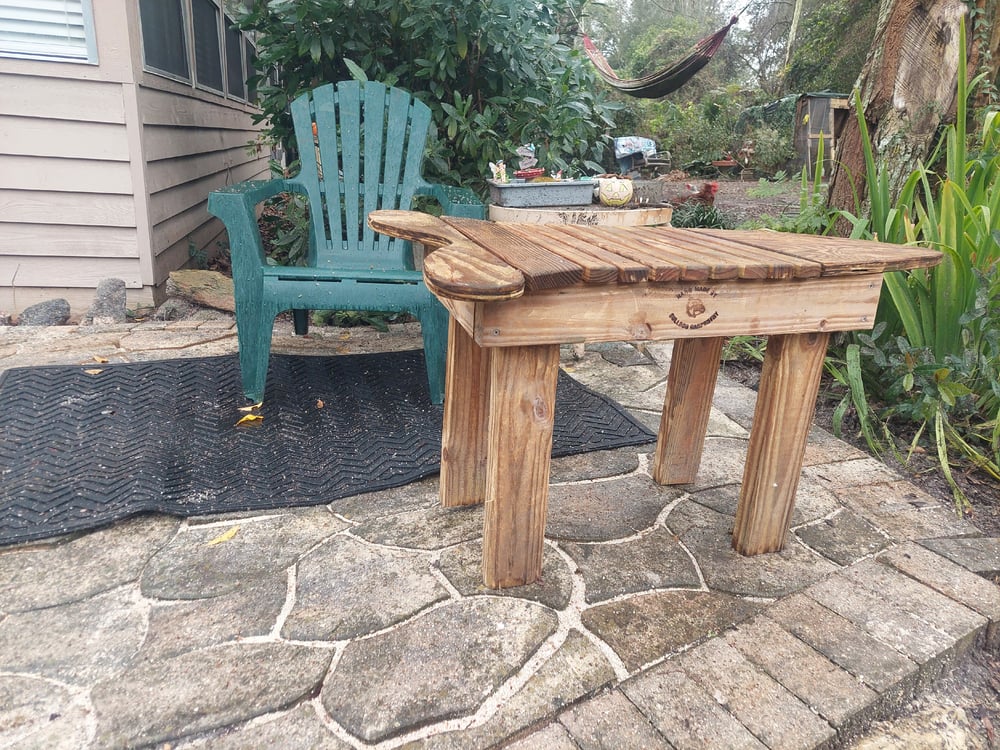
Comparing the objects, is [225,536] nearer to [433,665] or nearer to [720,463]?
[433,665]

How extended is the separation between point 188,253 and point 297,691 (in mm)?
3768

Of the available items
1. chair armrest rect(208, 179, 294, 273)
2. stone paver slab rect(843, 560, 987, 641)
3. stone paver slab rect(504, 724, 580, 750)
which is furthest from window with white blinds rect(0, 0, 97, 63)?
stone paver slab rect(843, 560, 987, 641)

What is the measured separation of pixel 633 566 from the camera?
4.89ft

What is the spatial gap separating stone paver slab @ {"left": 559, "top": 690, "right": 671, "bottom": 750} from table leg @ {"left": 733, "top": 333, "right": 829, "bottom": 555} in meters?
0.60

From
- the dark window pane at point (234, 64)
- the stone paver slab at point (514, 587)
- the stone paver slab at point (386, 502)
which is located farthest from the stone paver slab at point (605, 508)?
the dark window pane at point (234, 64)

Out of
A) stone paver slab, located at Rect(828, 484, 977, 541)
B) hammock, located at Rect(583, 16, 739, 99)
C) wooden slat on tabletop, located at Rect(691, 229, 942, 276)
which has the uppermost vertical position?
hammock, located at Rect(583, 16, 739, 99)

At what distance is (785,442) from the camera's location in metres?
1.44

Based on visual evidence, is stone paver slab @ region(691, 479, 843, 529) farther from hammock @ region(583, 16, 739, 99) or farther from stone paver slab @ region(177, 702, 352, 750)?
hammock @ region(583, 16, 739, 99)

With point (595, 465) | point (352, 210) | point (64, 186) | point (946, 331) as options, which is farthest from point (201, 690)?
point (64, 186)

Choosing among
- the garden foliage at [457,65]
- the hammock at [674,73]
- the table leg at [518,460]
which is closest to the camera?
the table leg at [518,460]

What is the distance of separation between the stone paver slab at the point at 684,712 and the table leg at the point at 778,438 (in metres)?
0.48

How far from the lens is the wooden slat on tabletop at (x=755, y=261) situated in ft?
Result: 3.87

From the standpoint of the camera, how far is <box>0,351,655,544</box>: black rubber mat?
5.59ft

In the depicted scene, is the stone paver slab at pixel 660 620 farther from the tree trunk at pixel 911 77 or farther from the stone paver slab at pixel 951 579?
the tree trunk at pixel 911 77
